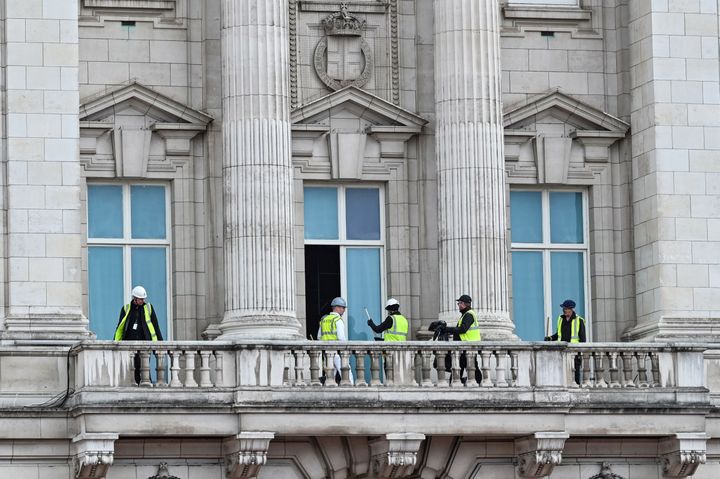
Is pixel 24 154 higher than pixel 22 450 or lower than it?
higher

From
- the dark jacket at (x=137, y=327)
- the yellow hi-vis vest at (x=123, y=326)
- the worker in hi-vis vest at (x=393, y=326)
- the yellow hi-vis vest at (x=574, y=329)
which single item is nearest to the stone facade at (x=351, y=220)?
the yellow hi-vis vest at (x=123, y=326)

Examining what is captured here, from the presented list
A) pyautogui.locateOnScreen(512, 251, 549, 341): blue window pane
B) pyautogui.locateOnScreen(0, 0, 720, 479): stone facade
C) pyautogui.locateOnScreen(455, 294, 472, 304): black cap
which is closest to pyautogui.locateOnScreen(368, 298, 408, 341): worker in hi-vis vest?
pyautogui.locateOnScreen(0, 0, 720, 479): stone facade

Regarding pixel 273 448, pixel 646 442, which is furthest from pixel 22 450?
pixel 646 442

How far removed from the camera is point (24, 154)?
52438mm

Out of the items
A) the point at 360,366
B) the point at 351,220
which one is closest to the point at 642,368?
the point at 360,366

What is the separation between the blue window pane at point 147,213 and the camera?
181ft

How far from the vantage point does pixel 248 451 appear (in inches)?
2010

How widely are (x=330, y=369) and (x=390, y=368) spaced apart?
1032mm

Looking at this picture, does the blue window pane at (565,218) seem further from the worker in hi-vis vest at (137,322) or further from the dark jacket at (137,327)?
the dark jacket at (137,327)

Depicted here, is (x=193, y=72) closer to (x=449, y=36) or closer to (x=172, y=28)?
(x=172, y=28)

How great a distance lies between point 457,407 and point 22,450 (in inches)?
289

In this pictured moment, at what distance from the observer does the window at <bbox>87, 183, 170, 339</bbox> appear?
54781 millimetres

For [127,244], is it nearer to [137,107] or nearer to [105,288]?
[105,288]

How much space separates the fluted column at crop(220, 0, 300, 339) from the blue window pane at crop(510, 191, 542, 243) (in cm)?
510
